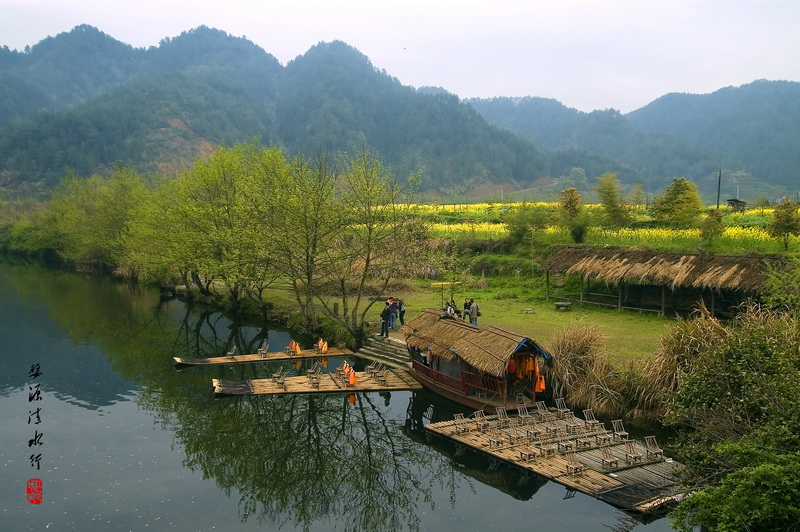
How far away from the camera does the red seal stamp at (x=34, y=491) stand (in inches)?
676

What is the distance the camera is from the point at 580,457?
59.6ft

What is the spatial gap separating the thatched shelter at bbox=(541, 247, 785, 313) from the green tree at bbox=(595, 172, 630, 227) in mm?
11390

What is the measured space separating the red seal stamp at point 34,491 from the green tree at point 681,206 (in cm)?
3944

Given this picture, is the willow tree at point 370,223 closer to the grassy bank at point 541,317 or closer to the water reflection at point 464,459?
the grassy bank at point 541,317

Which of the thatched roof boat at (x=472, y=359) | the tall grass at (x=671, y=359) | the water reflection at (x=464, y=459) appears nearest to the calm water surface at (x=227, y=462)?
the water reflection at (x=464, y=459)

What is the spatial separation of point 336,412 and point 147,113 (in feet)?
515

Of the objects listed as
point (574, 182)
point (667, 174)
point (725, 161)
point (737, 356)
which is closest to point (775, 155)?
point (725, 161)

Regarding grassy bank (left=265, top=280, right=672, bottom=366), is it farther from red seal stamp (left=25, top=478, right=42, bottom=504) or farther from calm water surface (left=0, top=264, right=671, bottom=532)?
red seal stamp (left=25, top=478, right=42, bottom=504)

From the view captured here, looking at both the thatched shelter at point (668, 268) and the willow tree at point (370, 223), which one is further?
the willow tree at point (370, 223)

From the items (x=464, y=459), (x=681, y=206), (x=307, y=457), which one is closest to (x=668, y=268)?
(x=681, y=206)

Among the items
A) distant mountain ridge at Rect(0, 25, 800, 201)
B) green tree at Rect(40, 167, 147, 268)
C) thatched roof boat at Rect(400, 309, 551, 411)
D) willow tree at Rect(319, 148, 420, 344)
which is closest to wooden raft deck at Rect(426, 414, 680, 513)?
thatched roof boat at Rect(400, 309, 551, 411)

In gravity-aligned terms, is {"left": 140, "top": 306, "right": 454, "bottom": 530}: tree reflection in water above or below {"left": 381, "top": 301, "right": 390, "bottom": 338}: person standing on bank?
below

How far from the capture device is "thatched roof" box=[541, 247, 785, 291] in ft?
92.4

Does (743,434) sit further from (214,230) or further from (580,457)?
(214,230)
